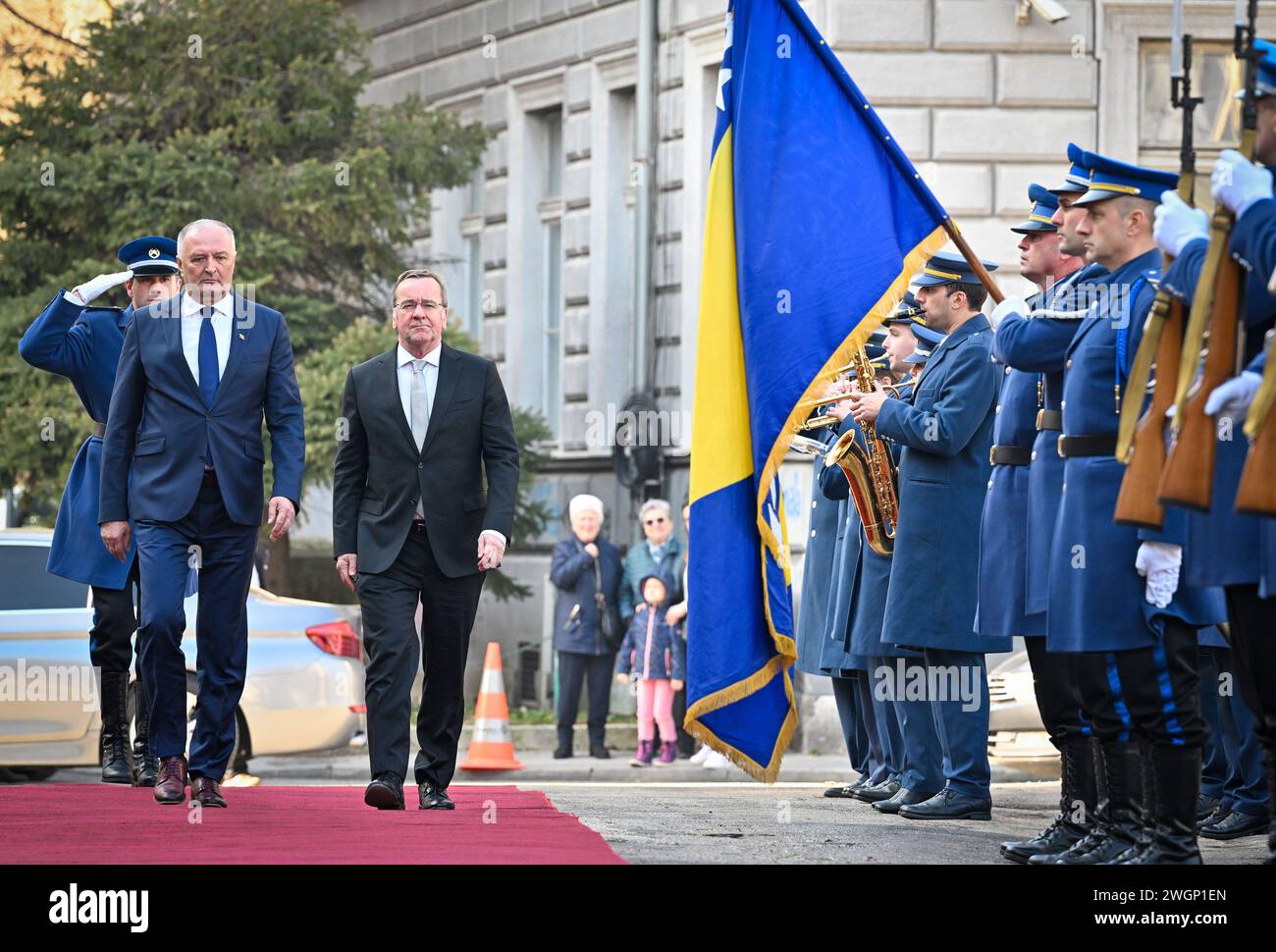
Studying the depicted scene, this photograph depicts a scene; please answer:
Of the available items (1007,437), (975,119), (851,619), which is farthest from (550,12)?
(1007,437)

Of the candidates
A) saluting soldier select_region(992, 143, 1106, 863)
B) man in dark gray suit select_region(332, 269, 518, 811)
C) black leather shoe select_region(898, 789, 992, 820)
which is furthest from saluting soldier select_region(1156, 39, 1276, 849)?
man in dark gray suit select_region(332, 269, 518, 811)

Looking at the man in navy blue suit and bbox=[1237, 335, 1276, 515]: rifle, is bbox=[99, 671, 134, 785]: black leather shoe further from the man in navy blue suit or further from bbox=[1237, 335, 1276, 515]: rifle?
bbox=[1237, 335, 1276, 515]: rifle

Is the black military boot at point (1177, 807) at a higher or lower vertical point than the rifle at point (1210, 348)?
lower

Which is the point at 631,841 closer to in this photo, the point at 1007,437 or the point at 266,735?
the point at 1007,437

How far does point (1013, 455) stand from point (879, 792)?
2197 millimetres

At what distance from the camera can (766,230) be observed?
9172 millimetres

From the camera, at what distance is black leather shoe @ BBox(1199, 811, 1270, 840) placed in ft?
27.6

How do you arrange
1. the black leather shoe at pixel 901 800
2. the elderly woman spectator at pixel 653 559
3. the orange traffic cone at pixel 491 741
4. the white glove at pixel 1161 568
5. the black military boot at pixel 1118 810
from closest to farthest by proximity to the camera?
the white glove at pixel 1161 568, the black military boot at pixel 1118 810, the black leather shoe at pixel 901 800, the orange traffic cone at pixel 491 741, the elderly woman spectator at pixel 653 559

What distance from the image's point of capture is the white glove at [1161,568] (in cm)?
675

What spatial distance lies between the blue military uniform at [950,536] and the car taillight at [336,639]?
5287 mm

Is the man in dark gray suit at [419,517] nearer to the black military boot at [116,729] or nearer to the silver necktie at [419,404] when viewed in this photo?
the silver necktie at [419,404]

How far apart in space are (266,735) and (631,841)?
20.4 feet

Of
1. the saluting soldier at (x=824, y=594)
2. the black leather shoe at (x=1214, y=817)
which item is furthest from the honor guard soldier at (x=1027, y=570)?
the saluting soldier at (x=824, y=594)

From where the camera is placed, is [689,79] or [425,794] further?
[689,79]
